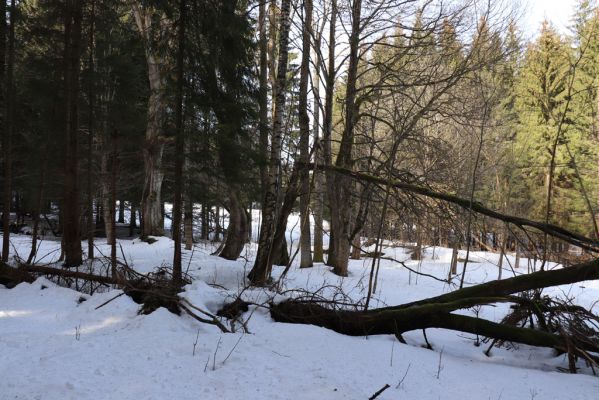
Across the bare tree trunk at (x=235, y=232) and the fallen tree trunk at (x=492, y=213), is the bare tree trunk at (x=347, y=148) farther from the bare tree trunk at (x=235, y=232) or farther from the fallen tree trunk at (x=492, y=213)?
the bare tree trunk at (x=235, y=232)

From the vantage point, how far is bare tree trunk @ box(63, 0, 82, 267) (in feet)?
29.2

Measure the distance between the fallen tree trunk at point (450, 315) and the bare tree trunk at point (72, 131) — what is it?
610cm

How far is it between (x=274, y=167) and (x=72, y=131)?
4.81 meters

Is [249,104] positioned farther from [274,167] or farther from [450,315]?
[450,315]

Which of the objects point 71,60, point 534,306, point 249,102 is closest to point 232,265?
point 249,102

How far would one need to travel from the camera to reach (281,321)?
513 cm

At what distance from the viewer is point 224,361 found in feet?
11.7

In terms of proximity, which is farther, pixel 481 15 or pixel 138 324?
pixel 481 15

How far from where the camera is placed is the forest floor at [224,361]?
3084 mm

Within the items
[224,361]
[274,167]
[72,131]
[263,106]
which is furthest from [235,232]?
[224,361]

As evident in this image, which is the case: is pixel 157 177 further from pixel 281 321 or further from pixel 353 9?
pixel 281 321

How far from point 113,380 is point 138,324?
1126 mm

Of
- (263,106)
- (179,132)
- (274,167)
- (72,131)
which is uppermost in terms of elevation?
(263,106)

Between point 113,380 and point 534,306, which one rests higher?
point 534,306
